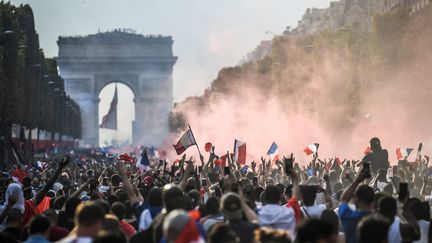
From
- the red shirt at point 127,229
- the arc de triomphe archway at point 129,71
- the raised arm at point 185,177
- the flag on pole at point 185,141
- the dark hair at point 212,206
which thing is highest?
the arc de triomphe archway at point 129,71

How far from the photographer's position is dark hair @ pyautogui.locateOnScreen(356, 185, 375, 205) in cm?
1171

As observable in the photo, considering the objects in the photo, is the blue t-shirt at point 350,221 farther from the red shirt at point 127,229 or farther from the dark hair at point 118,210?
the dark hair at point 118,210

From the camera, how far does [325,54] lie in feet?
247

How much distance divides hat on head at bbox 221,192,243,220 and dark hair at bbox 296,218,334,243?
1879mm

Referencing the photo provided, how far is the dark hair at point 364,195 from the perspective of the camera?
38.4 ft

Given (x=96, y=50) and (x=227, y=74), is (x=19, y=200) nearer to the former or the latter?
(x=227, y=74)

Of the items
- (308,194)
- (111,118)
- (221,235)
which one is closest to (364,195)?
(308,194)

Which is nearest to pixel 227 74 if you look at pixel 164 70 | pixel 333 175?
pixel 164 70

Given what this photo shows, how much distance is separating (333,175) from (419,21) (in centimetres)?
4231

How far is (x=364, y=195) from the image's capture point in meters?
11.7

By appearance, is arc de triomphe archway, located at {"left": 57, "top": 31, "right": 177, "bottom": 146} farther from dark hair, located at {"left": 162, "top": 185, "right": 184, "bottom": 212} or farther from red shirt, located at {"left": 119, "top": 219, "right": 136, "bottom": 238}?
dark hair, located at {"left": 162, "top": 185, "right": 184, "bottom": 212}

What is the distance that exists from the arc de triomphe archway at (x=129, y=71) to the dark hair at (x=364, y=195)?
491 ft

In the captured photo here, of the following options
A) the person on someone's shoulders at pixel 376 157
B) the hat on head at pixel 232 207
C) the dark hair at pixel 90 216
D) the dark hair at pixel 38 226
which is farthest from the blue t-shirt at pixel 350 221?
the person on someone's shoulders at pixel 376 157

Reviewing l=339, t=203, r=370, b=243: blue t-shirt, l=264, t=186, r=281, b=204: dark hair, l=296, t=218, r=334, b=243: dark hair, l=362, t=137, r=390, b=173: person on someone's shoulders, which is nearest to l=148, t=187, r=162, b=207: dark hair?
l=264, t=186, r=281, b=204: dark hair
